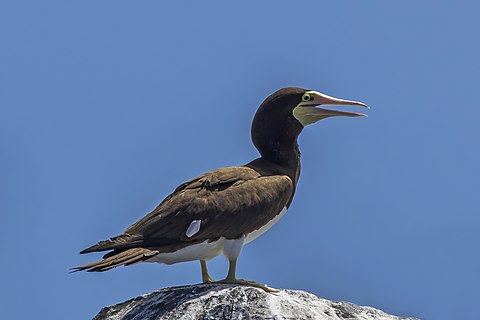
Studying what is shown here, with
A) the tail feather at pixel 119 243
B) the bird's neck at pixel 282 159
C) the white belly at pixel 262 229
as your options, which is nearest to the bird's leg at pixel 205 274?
the white belly at pixel 262 229

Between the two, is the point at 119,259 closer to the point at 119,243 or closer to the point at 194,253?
the point at 119,243

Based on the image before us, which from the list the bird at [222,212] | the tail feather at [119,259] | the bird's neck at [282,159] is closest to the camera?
the tail feather at [119,259]

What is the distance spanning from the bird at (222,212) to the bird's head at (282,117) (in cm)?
2

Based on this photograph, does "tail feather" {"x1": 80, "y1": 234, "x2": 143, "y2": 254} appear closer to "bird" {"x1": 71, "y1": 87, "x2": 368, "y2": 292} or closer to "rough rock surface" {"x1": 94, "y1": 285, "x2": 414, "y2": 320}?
"bird" {"x1": 71, "y1": 87, "x2": 368, "y2": 292}

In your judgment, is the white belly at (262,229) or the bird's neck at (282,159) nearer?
the white belly at (262,229)

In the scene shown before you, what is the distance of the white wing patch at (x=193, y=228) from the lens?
14.4 m

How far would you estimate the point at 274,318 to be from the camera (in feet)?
44.8

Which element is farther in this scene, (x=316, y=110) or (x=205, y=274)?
(x=316, y=110)

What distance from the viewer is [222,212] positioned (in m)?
14.8

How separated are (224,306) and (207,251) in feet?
4.39

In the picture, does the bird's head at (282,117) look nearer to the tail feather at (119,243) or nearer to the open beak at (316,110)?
the open beak at (316,110)

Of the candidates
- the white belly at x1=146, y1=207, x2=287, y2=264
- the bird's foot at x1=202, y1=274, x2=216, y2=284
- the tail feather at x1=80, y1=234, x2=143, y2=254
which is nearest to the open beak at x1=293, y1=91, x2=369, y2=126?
the white belly at x1=146, y1=207, x2=287, y2=264

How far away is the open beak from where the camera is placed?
17.2 m

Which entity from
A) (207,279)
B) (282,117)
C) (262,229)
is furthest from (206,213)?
(282,117)
